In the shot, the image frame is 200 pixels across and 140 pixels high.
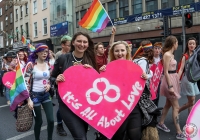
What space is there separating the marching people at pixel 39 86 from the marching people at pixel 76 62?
94 centimetres

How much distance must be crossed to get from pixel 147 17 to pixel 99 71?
588 inches

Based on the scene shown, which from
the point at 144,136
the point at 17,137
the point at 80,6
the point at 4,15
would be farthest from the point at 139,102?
the point at 4,15

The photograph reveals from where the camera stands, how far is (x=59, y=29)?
977 inches

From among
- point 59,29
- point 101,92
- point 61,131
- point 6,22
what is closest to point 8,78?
point 61,131

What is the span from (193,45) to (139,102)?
248cm

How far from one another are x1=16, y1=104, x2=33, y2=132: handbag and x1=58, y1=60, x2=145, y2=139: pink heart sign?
43.4 inches

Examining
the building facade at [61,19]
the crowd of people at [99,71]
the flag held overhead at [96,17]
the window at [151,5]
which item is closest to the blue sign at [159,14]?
the window at [151,5]

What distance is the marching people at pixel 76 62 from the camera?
2475 millimetres

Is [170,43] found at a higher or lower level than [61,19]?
lower

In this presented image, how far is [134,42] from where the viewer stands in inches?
727

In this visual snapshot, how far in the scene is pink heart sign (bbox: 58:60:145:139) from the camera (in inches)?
99.2

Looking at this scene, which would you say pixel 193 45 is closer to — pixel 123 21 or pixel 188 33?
pixel 188 33

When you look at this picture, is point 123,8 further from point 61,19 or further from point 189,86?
point 189,86

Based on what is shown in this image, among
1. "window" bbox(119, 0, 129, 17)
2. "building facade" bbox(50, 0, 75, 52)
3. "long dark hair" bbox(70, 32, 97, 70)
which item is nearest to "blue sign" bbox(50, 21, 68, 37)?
"building facade" bbox(50, 0, 75, 52)
